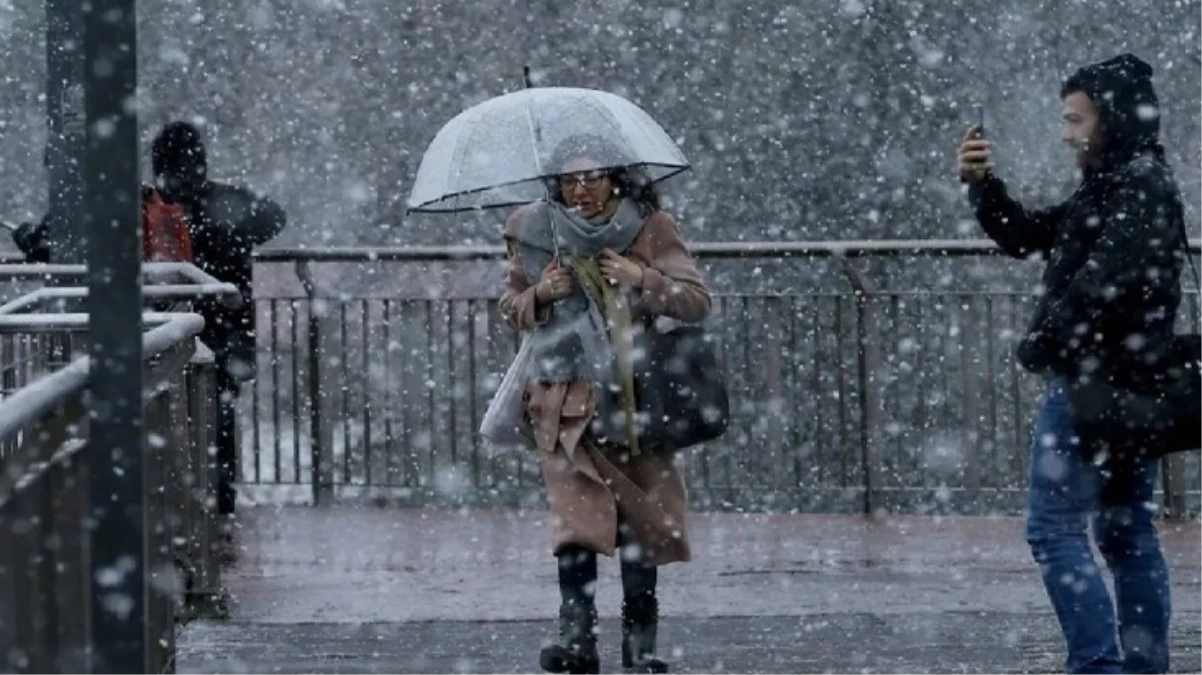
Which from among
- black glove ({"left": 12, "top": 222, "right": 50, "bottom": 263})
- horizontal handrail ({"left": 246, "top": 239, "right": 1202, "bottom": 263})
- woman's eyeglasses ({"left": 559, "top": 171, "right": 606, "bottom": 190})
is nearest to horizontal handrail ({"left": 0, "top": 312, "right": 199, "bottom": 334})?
Result: woman's eyeglasses ({"left": 559, "top": 171, "right": 606, "bottom": 190})

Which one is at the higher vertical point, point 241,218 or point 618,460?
point 241,218

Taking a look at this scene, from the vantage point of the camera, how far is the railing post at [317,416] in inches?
425

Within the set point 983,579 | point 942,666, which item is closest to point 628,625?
point 942,666

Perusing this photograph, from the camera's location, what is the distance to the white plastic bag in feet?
20.9

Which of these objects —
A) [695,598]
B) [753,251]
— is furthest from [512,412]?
[753,251]

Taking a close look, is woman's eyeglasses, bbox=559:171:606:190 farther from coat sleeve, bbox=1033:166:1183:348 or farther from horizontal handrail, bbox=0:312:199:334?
horizontal handrail, bbox=0:312:199:334

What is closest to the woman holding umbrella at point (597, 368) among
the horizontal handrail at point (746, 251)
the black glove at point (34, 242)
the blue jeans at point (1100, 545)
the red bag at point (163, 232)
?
the blue jeans at point (1100, 545)

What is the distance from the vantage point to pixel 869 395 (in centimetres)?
1052

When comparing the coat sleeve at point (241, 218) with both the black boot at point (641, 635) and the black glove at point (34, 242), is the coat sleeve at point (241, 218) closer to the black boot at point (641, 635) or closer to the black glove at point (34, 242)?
the black glove at point (34, 242)

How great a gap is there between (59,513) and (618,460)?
2487 millimetres

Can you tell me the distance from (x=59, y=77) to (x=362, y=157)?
106 feet

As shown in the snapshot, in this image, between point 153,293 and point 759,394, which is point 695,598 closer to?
point 153,293

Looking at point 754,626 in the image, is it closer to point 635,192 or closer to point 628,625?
point 628,625

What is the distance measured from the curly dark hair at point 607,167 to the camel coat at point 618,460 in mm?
60
